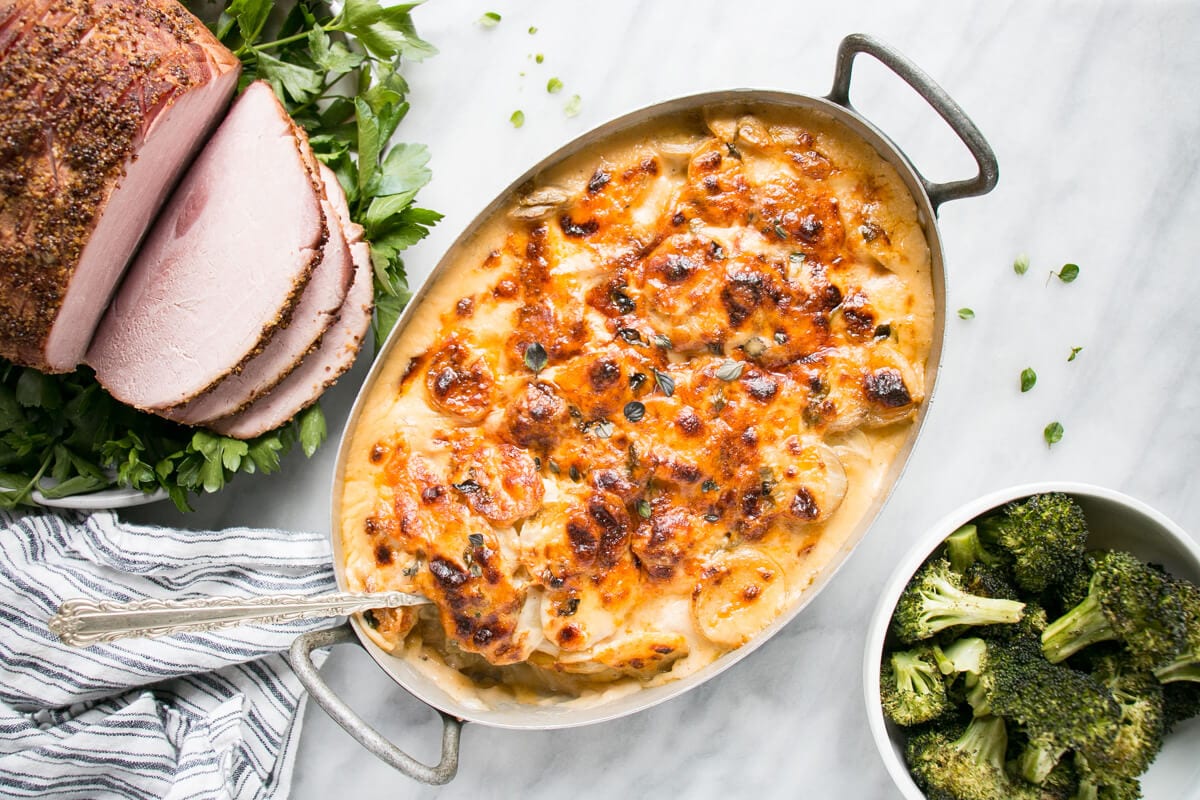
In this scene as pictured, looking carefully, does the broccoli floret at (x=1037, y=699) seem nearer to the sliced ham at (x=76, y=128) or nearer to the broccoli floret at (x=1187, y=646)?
the broccoli floret at (x=1187, y=646)

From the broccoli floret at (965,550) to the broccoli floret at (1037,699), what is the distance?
199 millimetres

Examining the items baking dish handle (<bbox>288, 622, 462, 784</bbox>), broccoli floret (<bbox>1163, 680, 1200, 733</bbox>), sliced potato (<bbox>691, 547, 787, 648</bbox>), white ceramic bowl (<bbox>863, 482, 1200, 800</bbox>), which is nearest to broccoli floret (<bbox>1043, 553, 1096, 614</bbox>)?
white ceramic bowl (<bbox>863, 482, 1200, 800</bbox>)

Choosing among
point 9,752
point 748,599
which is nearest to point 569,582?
point 748,599

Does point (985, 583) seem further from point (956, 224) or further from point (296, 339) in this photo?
point (296, 339)

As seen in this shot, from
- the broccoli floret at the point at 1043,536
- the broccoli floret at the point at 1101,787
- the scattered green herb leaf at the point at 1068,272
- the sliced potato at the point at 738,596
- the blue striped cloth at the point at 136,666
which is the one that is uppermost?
the scattered green herb leaf at the point at 1068,272

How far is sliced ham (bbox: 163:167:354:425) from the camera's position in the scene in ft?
8.13

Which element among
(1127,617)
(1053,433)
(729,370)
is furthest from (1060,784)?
(729,370)

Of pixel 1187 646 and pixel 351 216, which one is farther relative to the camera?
pixel 351 216

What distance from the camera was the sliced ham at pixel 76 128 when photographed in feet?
6.76

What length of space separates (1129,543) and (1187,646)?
12.0 inches

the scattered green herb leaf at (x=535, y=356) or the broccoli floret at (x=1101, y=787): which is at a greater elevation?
the scattered green herb leaf at (x=535, y=356)

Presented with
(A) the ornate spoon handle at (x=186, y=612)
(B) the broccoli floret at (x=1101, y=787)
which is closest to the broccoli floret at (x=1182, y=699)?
(B) the broccoli floret at (x=1101, y=787)

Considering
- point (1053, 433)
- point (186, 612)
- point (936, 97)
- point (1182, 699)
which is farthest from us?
point (1053, 433)

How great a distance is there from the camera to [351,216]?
2598 mm
